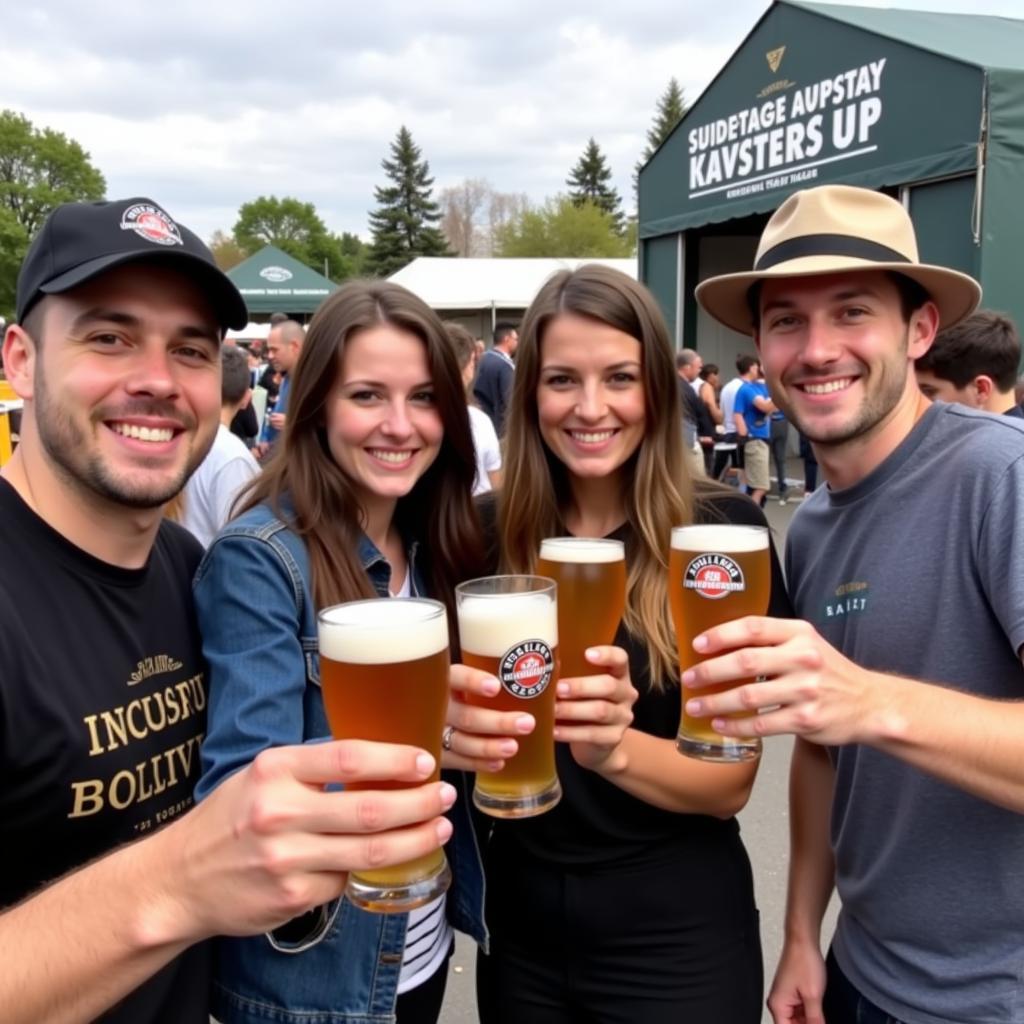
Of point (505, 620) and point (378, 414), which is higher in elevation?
point (378, 414)

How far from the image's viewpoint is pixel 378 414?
76.8 inches

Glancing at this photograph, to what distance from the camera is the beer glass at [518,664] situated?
4.31 ft

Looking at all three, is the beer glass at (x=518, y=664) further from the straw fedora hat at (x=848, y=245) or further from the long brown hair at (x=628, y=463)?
the straw fedora hat at (x=848, y=245)

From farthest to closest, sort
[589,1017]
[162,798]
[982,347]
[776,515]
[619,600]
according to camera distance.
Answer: [776,515], [982,347], [589,1017], [619,600], [162,798]

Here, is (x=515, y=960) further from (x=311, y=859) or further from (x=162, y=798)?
(x=311, y=859)

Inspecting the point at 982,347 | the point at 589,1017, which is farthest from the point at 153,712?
the point at 982,347

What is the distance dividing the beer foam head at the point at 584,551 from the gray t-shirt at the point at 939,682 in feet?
1.77

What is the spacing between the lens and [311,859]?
2.87 ft

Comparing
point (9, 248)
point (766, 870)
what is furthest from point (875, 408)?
point (9, 248)

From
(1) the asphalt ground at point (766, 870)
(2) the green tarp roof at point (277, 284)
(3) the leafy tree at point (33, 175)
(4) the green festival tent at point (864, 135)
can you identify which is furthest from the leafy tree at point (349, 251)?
(1) the asphalt ground at point (766, 870)

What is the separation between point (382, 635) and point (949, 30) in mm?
12319

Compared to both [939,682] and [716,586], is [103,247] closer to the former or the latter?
[716,586]

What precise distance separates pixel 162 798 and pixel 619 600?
887 millimetres

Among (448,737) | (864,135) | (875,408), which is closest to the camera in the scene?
(448,737)
